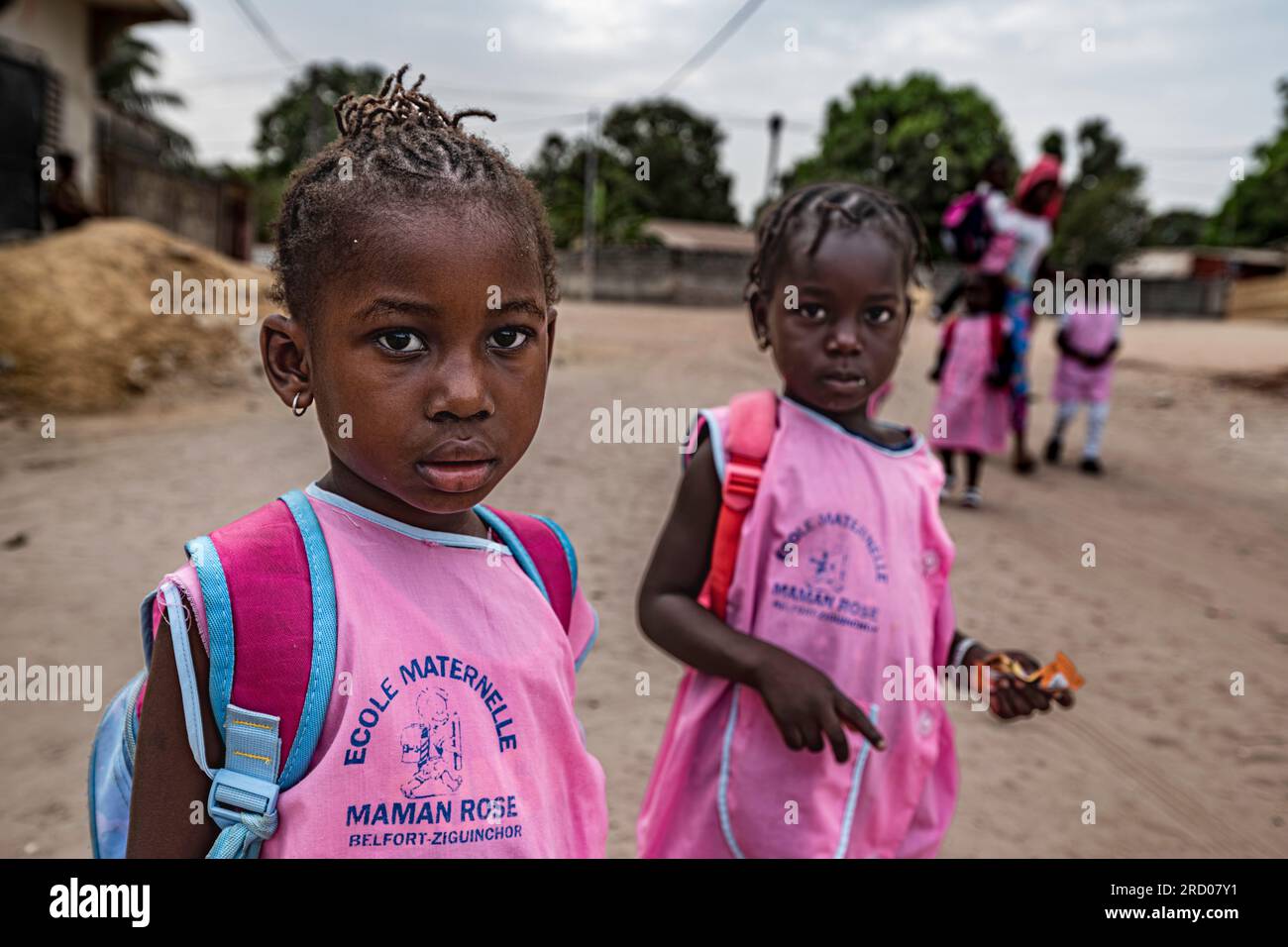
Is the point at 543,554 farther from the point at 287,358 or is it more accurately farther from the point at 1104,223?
the point at 1104,223

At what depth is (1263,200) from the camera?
31250 millimetres

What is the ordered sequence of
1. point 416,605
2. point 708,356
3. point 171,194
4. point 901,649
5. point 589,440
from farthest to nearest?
1. point 171,194
2. point 708,356
3. point 589,440
4. point 901,649
5. point 416,605

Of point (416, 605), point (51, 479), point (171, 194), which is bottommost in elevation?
point (51, 479)

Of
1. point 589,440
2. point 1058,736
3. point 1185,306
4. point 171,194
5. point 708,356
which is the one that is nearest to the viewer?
point 1058,736

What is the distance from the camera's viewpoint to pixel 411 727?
1.06m

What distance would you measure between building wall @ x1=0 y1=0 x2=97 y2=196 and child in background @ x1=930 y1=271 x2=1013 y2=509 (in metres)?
10.4

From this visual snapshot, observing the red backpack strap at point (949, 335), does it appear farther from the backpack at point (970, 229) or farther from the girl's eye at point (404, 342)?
the girl's eye at point (404, 342)

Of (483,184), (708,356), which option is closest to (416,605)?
(483,184)

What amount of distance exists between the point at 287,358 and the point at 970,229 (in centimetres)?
585

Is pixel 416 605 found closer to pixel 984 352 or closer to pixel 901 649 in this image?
pixel 901 649

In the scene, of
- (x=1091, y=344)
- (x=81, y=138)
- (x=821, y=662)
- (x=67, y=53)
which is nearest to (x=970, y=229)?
(x=1091, y=344)

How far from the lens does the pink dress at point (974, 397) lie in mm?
6164

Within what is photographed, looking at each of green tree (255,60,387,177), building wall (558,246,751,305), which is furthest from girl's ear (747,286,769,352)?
green tree (255,60,387,177)
